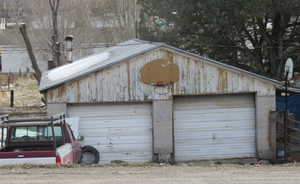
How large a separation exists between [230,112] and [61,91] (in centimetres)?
605

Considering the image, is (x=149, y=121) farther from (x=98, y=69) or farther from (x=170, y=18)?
(x=170, y=18)

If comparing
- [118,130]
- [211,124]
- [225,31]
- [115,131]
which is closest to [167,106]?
[211,124]

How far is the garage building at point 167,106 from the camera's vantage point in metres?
17.2

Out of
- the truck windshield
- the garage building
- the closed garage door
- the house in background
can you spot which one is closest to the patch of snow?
the garage building

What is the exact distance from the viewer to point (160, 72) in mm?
17359

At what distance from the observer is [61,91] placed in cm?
1702

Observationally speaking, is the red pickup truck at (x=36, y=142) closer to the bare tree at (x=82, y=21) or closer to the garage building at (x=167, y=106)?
the garage building at (x=167, y=106)

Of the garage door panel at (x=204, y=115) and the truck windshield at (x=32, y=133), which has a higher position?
the garage door panel at (x=204, y=115)

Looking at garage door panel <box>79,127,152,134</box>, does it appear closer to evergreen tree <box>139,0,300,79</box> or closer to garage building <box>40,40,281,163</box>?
garage building <box>40,40,281,163</box>

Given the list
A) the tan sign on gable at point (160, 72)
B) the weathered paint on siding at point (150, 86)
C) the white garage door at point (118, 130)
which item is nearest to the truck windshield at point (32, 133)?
the weathered paint on siding at point (150, 86)

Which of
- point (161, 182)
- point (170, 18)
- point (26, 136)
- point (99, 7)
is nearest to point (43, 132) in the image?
point (26, 136)

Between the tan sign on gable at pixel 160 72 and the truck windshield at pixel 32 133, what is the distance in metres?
6.24

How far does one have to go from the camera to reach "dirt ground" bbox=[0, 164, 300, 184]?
328 inches

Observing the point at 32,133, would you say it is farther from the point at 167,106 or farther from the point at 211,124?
the point at 211,124
